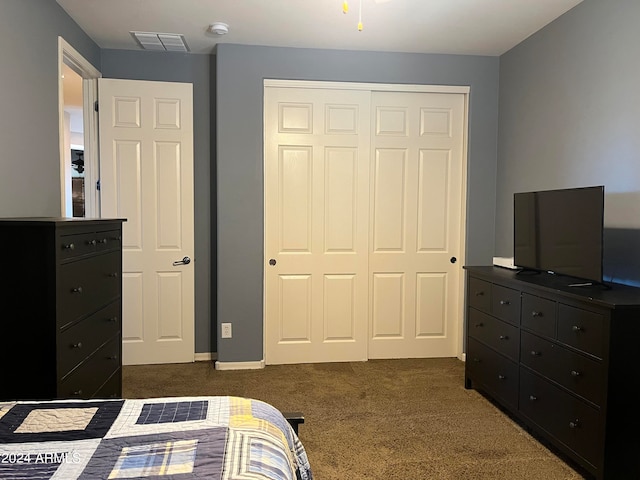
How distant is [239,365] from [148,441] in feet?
9.36

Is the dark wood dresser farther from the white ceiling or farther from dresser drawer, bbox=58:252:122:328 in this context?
dresser drawer, bbox=58:252:122:328

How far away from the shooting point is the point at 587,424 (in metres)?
2.31

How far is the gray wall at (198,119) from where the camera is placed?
4.06 meters

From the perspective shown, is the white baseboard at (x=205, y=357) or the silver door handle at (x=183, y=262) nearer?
the silver door handle at (x=183, y=262)

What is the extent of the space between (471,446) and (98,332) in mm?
2054

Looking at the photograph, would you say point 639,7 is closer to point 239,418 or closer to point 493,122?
point 493,122

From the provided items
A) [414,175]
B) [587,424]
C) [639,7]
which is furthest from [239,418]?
[414,175]

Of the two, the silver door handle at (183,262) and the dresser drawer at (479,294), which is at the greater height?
the silver door handle at (183,262)

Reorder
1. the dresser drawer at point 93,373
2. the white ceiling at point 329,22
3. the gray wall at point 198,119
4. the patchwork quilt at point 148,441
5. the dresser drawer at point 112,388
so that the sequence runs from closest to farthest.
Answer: the patchwork quilt at point 148,441, the dresser drawer at point 93,373, the dresser drawer at point 112,388, the white ceiling at point 329,22, the gray wall at point 198,119

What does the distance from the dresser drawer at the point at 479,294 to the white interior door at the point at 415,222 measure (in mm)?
782

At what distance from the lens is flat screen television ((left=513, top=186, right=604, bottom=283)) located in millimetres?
2514

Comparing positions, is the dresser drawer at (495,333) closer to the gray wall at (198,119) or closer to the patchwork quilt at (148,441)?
the patchwork quilt at (148,441)

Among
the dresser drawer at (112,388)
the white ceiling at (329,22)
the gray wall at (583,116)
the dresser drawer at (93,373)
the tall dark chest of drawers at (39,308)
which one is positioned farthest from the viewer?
the white ceiling at (329,22)

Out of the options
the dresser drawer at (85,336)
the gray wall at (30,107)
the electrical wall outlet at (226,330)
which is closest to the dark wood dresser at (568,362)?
the electrical wall outlet at (226,330)
